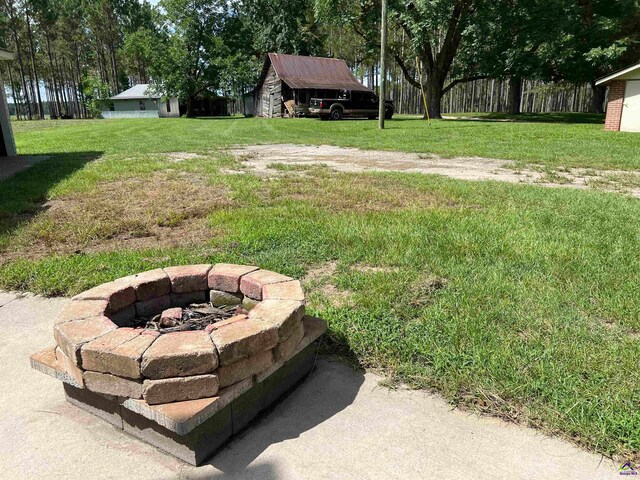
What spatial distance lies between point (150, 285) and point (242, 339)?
2.64 ft

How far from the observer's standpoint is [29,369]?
228 centimetres

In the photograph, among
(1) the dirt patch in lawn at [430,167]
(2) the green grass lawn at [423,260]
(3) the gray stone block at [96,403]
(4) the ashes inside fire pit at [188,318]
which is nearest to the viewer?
(3) the gray stone block at [96,403]

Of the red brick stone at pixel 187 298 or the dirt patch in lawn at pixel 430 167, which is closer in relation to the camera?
the red brick stone at pixel 187 298

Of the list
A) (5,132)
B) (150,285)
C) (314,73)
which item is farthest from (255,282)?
(314,73)

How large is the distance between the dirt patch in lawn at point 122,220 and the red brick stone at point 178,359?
95.0 inches

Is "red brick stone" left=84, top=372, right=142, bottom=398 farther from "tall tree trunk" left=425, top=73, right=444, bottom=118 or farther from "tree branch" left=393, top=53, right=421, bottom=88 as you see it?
"tree branch" left=393, top=53, right=421, bottom=88

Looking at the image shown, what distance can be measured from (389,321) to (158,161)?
8123 millimetres

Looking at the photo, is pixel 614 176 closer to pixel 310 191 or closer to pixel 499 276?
pixel 310 191

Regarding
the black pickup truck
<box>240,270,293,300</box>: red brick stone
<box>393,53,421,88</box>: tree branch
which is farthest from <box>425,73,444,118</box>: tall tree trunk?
<box>240,270,293,300</box>: red brick stone

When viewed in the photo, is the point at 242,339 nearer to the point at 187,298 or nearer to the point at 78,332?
the point at 78,332

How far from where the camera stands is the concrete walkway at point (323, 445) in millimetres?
1623

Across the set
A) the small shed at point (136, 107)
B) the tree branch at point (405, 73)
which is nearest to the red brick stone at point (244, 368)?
the tree branch at point (405, 73)

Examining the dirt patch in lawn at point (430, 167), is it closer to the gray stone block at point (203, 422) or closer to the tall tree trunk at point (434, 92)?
the gray stone block at point (203, 422)

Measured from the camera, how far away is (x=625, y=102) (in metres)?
17.2
